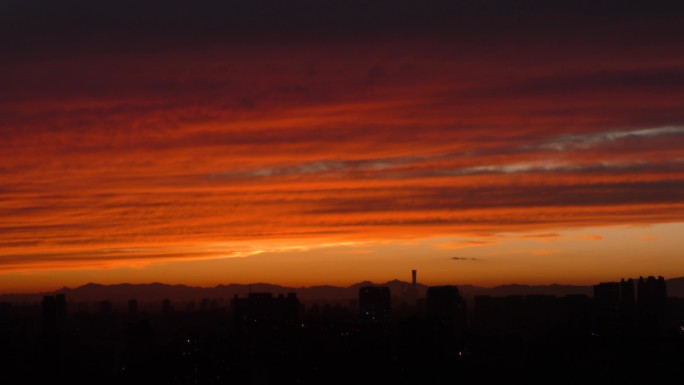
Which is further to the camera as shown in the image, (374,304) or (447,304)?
(374,304)

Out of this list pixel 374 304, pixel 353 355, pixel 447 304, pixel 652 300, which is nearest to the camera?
pixel 353 355

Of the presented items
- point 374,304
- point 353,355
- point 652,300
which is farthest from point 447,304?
point 353,355

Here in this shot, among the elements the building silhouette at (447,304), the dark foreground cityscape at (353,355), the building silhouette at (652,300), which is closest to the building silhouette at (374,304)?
the building silhouette at (447,304)

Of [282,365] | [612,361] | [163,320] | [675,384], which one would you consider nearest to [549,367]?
[612,361]

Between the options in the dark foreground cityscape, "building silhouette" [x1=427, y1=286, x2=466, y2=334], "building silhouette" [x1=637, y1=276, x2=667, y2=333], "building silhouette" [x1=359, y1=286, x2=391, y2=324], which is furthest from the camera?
"building silhouette" [x1=359, y1=286, x2=391, y2=324]

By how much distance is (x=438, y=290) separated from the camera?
107 metres

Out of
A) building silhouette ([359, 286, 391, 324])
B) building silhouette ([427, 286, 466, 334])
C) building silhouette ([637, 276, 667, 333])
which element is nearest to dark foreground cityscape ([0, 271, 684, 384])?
building silhouette ([637, 276, 667, 333])

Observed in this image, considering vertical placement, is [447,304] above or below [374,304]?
below

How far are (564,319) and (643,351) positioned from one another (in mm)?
38976

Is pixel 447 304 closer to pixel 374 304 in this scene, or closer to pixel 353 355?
pixel 374 304

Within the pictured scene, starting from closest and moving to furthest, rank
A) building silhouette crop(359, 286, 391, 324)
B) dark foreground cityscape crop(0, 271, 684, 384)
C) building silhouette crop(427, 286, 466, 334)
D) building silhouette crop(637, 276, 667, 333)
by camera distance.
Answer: dark foreground cityscape crop(0, 271, 684, 384) → building silhouette crop(637, 276, 667, 333) → building silhouette crop(427, 286, 466, 334) → building silhouette crop(359, 286, 391, 324)

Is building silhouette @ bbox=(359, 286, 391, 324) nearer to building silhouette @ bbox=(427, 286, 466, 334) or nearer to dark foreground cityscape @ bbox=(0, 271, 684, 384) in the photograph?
building silhouette @ bbox=(427, 286, 466, 334)

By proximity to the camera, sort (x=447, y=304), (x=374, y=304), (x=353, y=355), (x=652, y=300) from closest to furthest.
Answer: (x=353, y=355)
(x=652, y=300)
(x=447, y=304)
(x=374, y=304)

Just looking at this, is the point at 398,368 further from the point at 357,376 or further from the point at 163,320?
the point at 163,320
